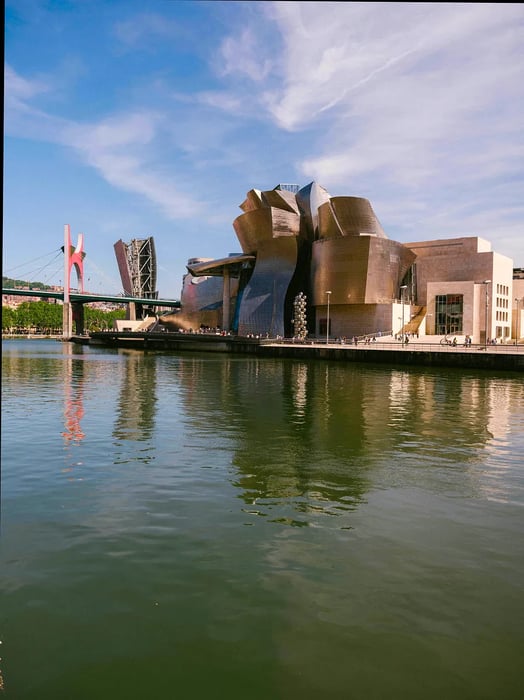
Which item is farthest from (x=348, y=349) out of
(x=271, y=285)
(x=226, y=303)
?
(x=226, y=303)

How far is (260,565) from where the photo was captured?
6883mm

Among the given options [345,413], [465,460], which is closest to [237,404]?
[345,413]

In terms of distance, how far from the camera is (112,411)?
2031cm

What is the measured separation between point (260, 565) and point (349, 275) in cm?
6576

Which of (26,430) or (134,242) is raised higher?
(134,242)

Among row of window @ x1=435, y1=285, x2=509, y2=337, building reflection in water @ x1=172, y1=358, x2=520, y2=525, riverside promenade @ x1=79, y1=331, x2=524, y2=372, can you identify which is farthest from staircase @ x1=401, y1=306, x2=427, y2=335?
building reflection in water @ x1=172, y1=358, x2=520, y2=525

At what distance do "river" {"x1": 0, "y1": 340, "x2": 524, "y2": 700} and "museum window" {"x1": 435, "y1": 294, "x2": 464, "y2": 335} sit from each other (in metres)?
57.1

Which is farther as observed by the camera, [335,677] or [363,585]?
[363,585]

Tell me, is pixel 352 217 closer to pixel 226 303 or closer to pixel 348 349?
pixel 226 303

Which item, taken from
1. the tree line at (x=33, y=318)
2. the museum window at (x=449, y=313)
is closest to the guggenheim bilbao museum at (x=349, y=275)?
the museum window at (x=449, y=313)

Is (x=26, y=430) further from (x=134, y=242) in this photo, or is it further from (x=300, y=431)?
(x=134, y=242)

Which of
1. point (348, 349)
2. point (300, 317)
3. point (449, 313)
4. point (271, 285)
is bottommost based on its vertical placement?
point (348, 349)

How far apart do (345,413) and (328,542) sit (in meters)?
13.1

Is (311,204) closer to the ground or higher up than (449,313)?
higher up
